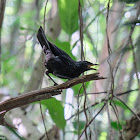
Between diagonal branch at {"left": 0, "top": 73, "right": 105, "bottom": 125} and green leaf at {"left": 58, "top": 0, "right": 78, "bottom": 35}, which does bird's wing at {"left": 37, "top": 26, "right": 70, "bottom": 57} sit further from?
green leaf at {"left": 58, "top": 0, "right": 78, "bottom": 35}

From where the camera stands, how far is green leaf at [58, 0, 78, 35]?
279 cm

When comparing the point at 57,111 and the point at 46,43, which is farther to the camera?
the point at 57,111

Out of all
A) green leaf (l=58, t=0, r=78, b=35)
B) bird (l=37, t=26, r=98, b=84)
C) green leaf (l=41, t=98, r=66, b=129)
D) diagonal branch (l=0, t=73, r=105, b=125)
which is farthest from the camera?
green leaf (l=58, t=0, r=78, b=35)

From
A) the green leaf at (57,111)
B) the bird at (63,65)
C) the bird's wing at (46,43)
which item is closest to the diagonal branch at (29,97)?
the bird at (63,65)

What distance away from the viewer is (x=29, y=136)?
2.81 meters

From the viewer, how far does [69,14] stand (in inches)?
112

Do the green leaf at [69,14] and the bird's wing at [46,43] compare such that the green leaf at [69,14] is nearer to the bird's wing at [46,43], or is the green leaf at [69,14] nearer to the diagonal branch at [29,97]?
the bird's wing at [46,43]

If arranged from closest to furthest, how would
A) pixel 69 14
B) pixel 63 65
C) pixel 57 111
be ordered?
pixel 63 65, pixel 57 111, pixel 69 14

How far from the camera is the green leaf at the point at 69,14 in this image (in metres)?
2.79

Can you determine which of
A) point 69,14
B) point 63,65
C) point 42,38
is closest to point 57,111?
point 63,65

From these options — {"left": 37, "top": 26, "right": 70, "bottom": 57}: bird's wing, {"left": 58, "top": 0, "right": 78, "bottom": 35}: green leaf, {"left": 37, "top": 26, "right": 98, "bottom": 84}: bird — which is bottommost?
{"left": 37, "top": 26, "right": 98, "bottom": 84}: bird

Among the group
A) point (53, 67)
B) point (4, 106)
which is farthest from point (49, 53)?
point (4, 106)

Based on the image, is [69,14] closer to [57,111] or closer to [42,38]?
[42,38]

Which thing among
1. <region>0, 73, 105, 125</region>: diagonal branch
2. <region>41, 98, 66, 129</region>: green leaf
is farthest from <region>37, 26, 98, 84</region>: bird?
<region>41, 98, 66, 129</region>: green leaf
